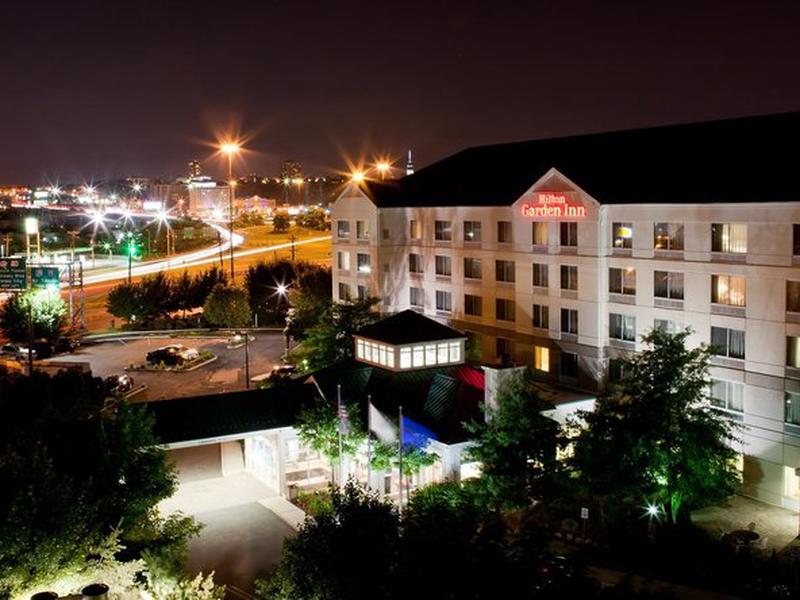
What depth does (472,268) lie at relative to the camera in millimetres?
62781

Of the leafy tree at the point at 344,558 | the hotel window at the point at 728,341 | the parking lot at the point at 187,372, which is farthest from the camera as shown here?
the parking lot at the point at 187,372

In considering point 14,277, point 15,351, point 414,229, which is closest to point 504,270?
point 414,229

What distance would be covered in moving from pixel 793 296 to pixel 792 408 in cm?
523

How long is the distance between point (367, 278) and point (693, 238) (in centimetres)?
3017

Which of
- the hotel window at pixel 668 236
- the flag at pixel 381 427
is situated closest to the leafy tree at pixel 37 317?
the flag at pixel 381 427

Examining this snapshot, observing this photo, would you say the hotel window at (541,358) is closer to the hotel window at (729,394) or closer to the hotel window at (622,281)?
the hotel window at (622,281)

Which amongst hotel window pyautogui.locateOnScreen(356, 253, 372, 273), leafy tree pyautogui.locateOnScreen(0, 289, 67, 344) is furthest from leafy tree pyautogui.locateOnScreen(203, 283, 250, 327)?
hotel window pyautogui.locateOnScreen(356, 253, 372, 273)

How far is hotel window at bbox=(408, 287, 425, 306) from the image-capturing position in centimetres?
6781

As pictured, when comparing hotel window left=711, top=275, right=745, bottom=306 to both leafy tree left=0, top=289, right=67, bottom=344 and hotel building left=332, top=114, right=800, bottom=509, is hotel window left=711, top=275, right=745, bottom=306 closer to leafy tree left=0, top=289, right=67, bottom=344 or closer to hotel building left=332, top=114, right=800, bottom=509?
hotel building left=332, top=114, right=800, bottom=509

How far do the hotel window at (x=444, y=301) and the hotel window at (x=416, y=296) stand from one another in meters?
1.75

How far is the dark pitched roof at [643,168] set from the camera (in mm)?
46062

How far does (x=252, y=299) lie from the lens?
3762 inches

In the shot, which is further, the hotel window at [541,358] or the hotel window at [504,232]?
the hotel window at [504,232]

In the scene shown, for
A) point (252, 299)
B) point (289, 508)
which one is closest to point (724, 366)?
point (289, 508)
